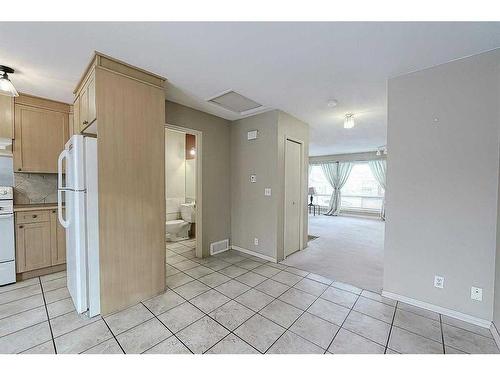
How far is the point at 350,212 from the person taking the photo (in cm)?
799

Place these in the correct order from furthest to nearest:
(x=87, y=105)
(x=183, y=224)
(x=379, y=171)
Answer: (x=379, y=171) < (x=183, y=224) < (x=87, y=105)

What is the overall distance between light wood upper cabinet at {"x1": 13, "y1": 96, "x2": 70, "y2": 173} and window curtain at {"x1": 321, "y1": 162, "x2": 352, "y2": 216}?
7840 millimetres

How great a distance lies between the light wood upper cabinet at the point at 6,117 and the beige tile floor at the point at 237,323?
183cm

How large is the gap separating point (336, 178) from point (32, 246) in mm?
8229

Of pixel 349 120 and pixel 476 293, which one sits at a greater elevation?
pixel 349 120

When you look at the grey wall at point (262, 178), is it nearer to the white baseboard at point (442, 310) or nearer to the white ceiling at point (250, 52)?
the white ceiling at point (250, 52)

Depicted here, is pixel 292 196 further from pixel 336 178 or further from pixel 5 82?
pixel 336 178

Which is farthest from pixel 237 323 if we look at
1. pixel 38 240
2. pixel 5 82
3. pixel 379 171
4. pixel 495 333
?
pixel 379 171

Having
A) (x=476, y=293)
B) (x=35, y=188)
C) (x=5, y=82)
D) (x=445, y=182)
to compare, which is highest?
(x=5, y=82)

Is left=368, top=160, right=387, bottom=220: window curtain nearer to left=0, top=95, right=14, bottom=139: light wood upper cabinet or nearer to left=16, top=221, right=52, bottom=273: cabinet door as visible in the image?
left=16, top=221, right=52, bottom=273: cabinet door

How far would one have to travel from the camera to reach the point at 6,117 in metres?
2.56
